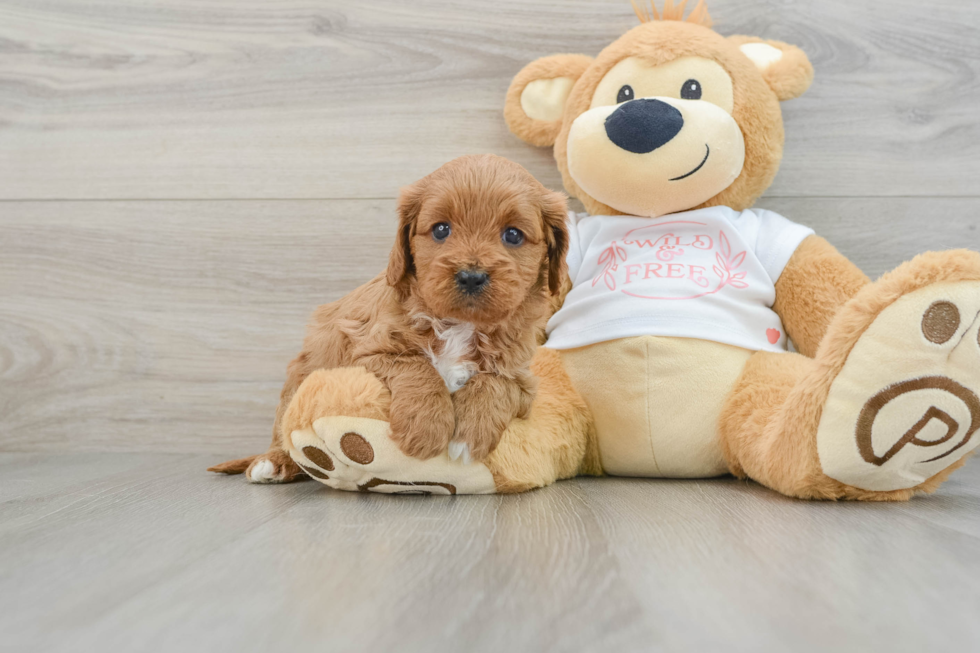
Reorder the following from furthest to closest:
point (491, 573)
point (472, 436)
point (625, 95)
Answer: point (625, 95) < point (472, 436) < point (491, 573)

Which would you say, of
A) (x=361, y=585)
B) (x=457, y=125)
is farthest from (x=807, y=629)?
(x=457, y=125)

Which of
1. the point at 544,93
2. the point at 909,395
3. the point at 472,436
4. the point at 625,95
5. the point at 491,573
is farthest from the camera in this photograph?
the point at 544,93

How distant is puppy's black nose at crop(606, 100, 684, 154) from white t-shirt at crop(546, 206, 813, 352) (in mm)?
170

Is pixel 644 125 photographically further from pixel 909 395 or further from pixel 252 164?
pixel 252 164

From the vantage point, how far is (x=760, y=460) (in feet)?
3.56

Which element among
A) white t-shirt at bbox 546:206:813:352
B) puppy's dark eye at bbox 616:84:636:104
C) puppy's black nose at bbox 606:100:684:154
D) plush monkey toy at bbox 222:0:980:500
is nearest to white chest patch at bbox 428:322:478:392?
plush monkey toy at bbox 222:0:980:500

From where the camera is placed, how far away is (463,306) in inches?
37.5

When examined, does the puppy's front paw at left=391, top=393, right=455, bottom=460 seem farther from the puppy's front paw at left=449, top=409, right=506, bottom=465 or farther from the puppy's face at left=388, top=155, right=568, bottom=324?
the puppy's face at left=388, top=155, right=568, bottom=324

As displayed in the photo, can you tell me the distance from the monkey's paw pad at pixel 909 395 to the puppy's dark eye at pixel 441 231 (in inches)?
23.1

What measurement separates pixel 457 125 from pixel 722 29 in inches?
25.3

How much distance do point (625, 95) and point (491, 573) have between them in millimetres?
985

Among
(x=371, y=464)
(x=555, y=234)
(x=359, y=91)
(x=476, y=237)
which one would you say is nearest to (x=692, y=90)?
(x=555, y=234)

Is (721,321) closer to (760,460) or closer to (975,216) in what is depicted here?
(760,460)

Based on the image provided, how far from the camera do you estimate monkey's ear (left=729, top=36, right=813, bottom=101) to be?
54.2 inches
